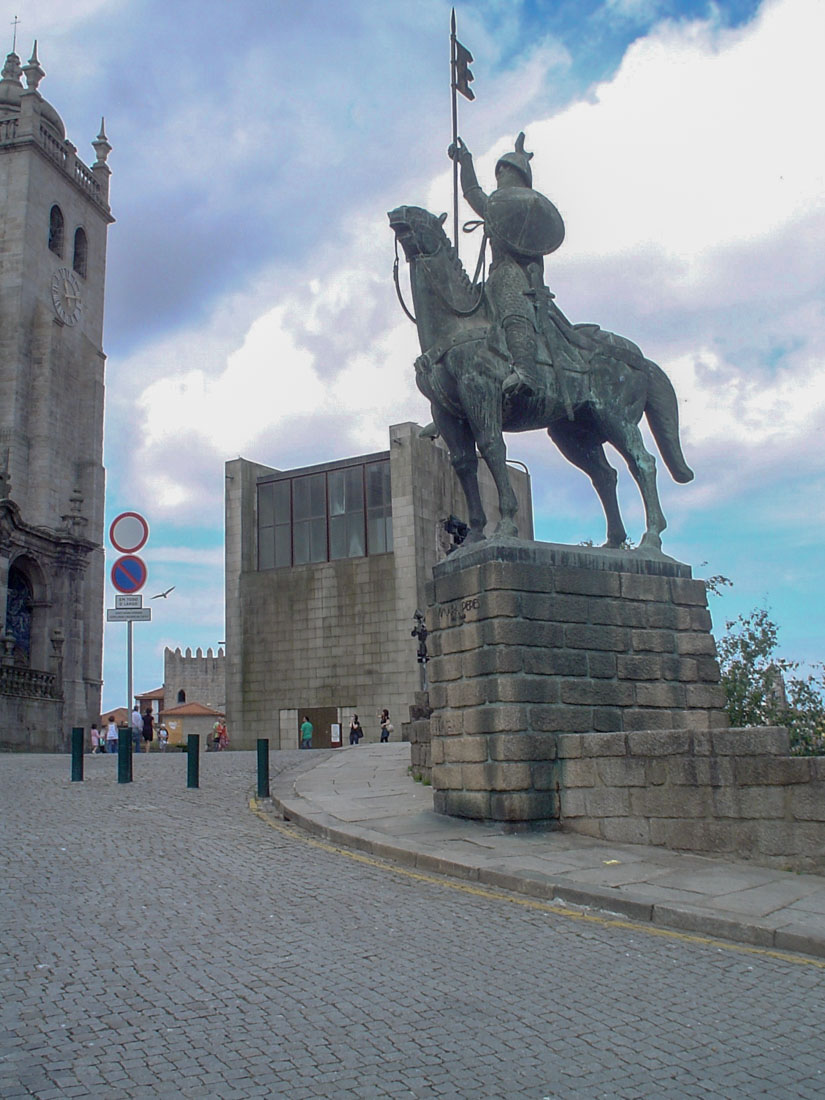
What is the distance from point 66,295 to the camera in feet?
133

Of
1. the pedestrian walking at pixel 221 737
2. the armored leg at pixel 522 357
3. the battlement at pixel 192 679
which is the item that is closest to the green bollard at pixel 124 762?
the armored leg at pixel 522 357

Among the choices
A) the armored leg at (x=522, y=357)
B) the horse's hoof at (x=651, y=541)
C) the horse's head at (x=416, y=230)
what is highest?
the horse's head at (x=416, y=230)

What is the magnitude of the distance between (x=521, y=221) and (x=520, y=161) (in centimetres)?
92

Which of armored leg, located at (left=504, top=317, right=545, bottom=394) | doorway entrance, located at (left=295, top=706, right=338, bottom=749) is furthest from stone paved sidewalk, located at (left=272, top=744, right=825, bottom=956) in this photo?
doorway entrance, located at (left=295, top=706, right=338, bottom=749)

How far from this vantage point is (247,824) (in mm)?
9516

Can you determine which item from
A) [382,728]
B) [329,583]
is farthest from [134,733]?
[329,583]

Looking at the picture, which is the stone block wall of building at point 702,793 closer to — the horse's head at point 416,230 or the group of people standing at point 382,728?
the horse's head at point 416,230

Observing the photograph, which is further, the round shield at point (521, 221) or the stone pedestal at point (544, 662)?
the round shield at point (521, 221)

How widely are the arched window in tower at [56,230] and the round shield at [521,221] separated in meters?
35.3

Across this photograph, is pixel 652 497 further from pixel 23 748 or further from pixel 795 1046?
pixel 23 748

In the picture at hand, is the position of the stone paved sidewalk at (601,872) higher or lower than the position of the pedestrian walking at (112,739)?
lower

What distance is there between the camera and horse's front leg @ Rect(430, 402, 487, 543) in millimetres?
10203

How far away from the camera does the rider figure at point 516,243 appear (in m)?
9.73

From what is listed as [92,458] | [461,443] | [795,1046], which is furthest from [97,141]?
[795,1046]
